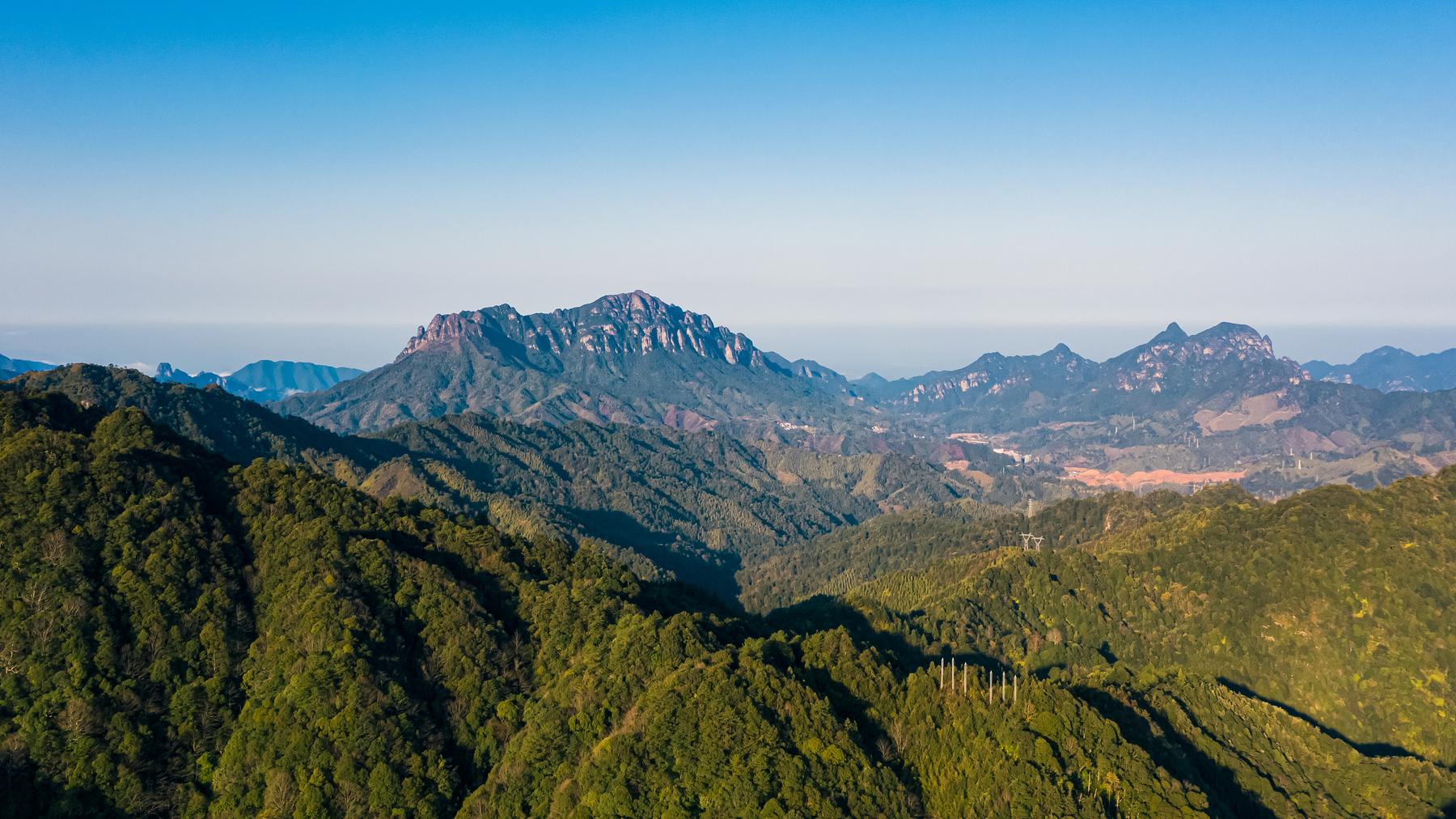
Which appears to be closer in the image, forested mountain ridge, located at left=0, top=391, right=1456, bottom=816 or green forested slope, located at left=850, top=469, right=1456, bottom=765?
forested mountain ridge, located at left=0, top=391, right=1456, bottom=816

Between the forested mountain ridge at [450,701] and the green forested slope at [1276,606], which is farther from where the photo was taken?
the green forested slope at [1276,606]

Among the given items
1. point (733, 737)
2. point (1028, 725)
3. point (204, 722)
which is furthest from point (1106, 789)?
point (204, 722)

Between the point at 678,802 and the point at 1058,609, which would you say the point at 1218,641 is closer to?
the point at 1058,609

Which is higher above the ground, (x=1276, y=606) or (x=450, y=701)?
(x=450, y=701)

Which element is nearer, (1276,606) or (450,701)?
(450,701)
